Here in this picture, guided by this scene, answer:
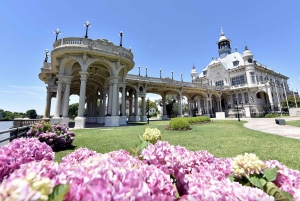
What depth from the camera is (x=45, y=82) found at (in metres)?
24.8

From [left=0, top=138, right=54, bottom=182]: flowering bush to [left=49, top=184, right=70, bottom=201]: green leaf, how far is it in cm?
121

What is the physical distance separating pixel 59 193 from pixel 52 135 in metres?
7.09

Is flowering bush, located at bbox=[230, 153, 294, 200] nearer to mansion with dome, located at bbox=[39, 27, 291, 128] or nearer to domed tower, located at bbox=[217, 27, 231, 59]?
mansion with dome, located at bbox=[39, 27, 291, 128]

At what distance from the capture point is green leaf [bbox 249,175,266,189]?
1.22 meters

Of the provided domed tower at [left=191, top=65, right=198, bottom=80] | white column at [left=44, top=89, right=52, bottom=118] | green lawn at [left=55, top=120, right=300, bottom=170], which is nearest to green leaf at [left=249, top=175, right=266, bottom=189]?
green lawn at [left=55, top=120, right=300, bottom=170]

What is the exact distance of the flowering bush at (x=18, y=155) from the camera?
4.88 ft

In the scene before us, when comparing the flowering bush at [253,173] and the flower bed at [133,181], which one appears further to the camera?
the flowering bush at [253,173]

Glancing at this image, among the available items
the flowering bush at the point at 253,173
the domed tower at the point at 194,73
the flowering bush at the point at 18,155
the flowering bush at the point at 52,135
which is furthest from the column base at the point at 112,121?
the domed tower at the point at 194,73

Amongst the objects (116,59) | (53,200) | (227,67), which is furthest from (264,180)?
(227,67)

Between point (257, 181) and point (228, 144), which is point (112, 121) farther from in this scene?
point (257, 181)

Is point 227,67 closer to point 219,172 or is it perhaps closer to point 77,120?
point 77,120

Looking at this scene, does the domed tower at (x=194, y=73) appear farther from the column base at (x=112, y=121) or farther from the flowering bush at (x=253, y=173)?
the flowering bush at (x=253, y=173)

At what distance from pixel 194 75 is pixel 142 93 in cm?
3086

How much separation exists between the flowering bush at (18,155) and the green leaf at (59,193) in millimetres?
1208
